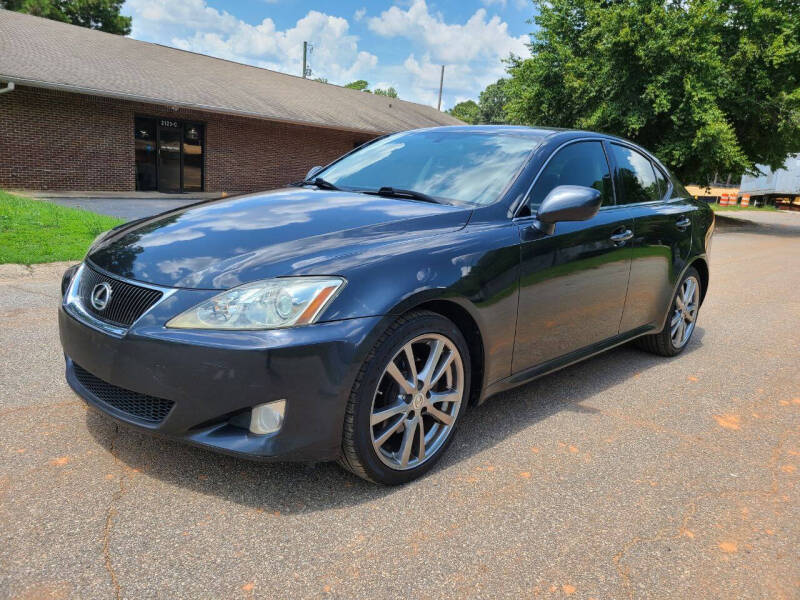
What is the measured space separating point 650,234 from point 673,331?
1045 mm

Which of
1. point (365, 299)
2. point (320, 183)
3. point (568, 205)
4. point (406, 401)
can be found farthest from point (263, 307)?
point (320, 183)

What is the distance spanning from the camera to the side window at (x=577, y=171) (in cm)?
352

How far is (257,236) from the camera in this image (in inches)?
111

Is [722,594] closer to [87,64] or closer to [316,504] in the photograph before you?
[316,504]

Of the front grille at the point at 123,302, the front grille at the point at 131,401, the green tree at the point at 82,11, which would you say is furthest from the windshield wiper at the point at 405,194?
the green tree at the point at 82,11

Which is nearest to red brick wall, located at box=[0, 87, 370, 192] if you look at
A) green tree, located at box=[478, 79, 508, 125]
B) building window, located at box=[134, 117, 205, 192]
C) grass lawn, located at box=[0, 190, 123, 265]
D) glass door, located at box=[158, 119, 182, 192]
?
building window, located at box=[134, 117, 205, 192]

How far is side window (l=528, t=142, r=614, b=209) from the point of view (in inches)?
139

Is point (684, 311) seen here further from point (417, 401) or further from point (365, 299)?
point (365, 299)

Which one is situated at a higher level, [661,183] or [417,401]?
[661,183]

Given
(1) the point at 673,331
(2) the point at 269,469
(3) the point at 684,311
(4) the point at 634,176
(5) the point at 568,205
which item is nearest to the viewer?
(2) the point at 269,469

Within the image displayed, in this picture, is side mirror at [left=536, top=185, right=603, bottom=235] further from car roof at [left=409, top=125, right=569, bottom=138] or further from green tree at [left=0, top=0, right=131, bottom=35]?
green tree at [left=0, top=0, right=131, bottom=35]

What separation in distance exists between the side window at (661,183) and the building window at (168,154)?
1698cm

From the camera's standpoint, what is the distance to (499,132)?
3951mm

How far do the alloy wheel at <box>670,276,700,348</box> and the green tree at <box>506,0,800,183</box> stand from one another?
1404 centimetres
